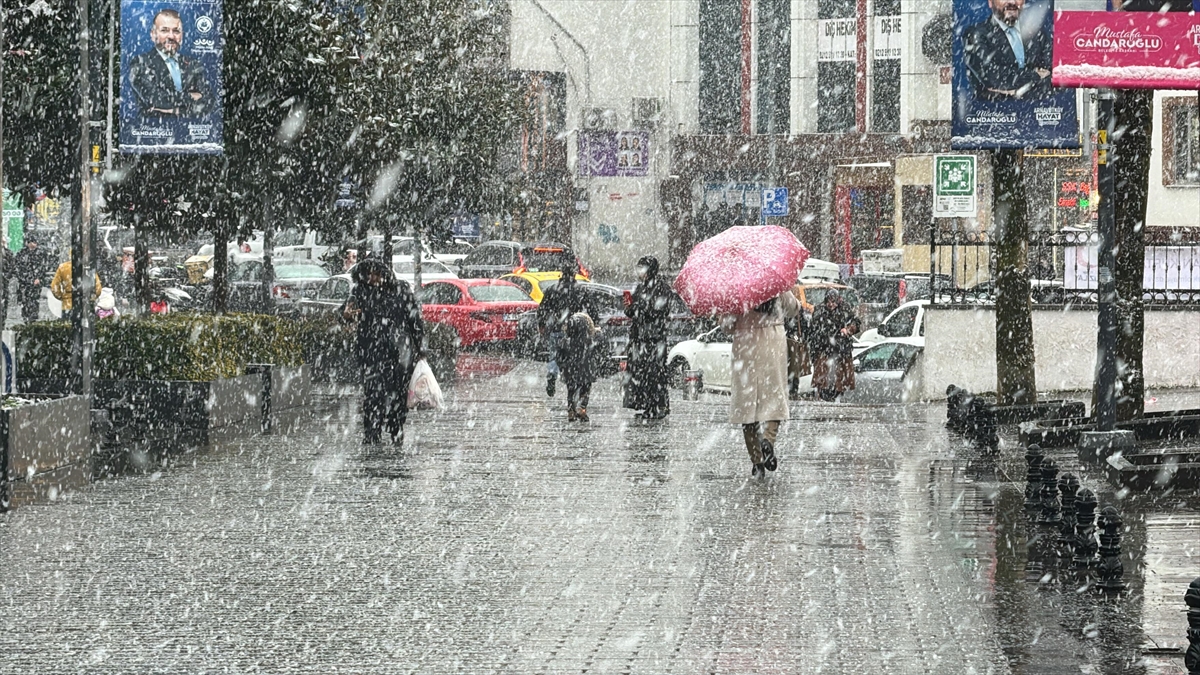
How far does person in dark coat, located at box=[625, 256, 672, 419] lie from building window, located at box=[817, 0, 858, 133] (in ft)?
133

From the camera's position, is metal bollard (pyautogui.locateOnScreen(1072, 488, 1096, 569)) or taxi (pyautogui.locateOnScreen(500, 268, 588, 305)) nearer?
metal bollard (pyautogui.locateOnScreen(1072, 488, 1096, 569))

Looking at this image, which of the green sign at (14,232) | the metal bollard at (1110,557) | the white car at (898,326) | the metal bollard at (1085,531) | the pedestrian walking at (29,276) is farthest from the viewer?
the green sign at (14,232)

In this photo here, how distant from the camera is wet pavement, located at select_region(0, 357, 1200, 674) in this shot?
26.2 ft

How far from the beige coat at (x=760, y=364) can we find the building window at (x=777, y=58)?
46299mm

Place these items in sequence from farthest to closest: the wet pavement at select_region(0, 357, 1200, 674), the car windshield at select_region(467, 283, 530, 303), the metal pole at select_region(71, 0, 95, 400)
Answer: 1. the car windshield at select_region(467, 283, 530, 303)
2. the metal pole at select_region(71, 0, 95, 400)
3. the wet pavement at select_region(0, 357, 1200, 674)

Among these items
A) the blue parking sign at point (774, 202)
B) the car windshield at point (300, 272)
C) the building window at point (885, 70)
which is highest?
the building window at point (885, 70)

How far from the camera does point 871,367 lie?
26.8 meters

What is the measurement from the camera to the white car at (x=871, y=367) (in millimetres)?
25953

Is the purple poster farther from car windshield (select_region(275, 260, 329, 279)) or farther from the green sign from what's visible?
the green sign

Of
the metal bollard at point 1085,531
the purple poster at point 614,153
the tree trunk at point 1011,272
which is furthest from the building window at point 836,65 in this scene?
the metal bollard at point 1085,531

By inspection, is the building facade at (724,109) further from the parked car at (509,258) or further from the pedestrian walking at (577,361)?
the pedestrian walking at (577,361)

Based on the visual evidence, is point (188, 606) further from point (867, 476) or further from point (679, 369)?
point (679, 369)

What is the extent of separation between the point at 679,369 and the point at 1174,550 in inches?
776

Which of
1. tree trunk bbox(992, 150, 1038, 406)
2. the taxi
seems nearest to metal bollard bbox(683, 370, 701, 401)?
tree trunk bbox(992, 150, 1038, 406)
